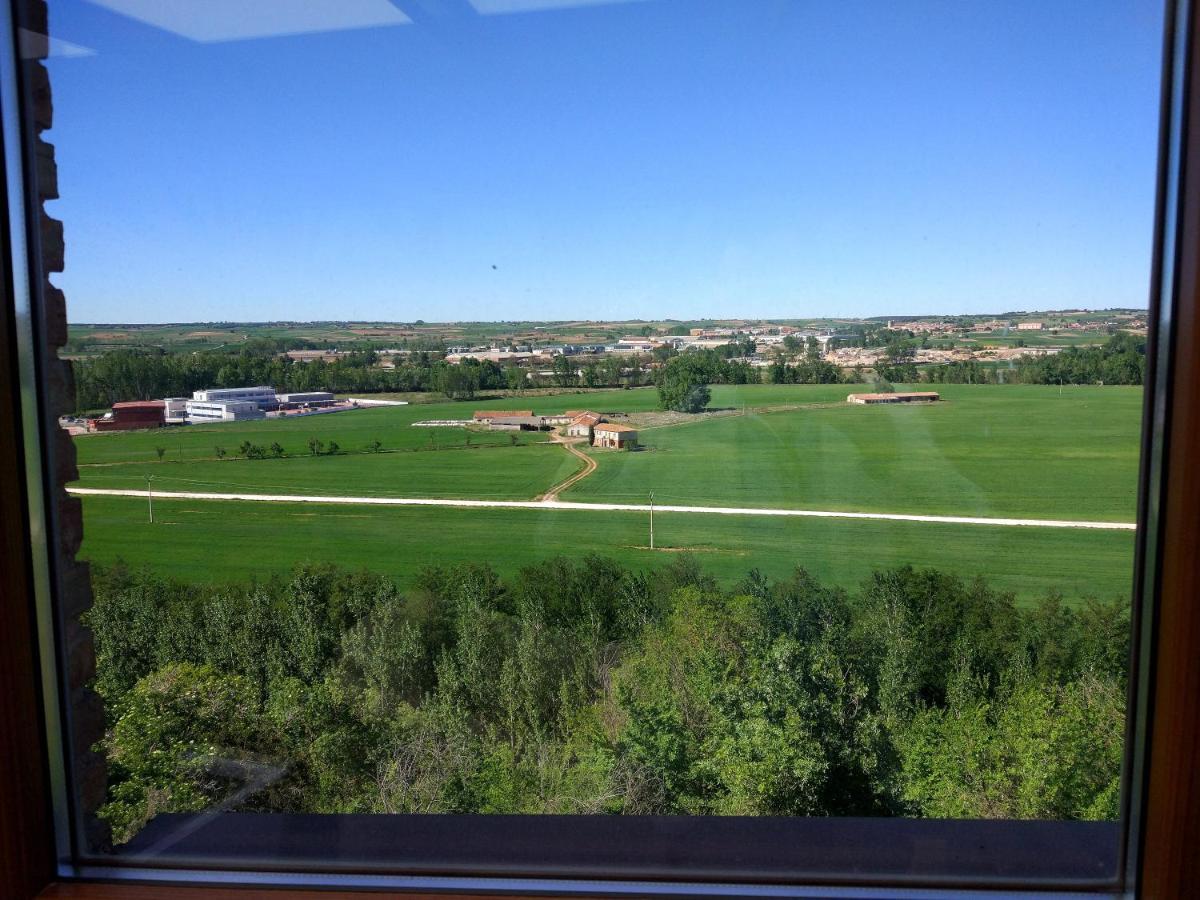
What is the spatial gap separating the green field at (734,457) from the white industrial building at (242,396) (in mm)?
52

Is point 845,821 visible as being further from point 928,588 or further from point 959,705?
point 928,588

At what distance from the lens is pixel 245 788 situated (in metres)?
1.66

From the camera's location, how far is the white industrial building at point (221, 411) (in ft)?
6.39

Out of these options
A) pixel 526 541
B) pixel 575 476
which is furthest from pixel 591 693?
pixel 575 476

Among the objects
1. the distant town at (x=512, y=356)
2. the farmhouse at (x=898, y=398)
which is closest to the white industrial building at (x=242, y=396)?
the distant town at (x=512, y=356)

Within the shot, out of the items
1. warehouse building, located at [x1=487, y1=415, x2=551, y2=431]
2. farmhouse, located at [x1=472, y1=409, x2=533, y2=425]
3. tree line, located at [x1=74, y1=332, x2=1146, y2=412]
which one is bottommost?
warehouse building, located at [x1=487, y1=415, x2=551, y2=431]

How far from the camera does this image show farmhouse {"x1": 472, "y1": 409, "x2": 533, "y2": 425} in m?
2.06

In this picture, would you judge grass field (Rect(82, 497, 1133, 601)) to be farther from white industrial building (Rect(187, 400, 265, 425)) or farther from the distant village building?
the distant village building

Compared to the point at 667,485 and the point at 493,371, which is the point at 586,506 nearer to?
the point at 667,485

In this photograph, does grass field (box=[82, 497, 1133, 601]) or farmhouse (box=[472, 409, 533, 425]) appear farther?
farmhouse (box=[472, 409, 533, 425])

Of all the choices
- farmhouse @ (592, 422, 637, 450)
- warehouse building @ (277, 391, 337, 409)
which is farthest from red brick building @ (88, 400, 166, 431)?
farmhouse @ (592, 422, 637, 450)

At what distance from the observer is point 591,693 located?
70.5 inches

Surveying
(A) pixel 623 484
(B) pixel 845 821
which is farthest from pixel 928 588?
(A) pixel 623 484

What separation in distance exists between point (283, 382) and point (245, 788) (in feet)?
2.95
